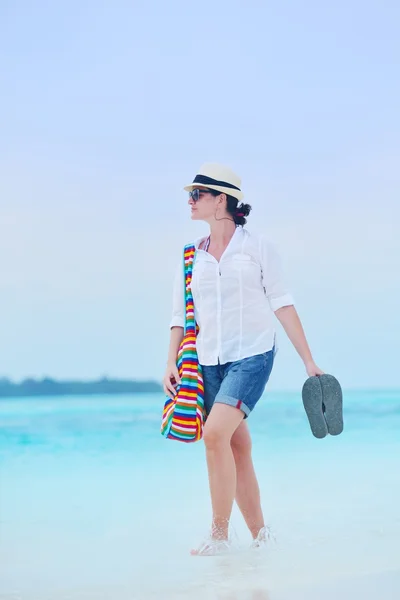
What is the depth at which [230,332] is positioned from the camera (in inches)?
133

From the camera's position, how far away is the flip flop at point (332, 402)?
3.27m

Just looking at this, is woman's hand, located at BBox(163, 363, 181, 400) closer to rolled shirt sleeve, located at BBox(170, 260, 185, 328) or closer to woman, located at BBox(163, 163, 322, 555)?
woman, located at BBox(163, 163, 322, 555)

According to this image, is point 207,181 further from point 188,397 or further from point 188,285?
point 188,397

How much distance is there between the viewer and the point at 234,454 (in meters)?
3.46

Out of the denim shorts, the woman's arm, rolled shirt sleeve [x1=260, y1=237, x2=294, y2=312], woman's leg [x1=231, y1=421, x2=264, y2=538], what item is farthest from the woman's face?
woman's leg [x1=231, y1=421, x2=264, y2=538]

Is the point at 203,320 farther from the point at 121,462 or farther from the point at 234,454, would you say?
the point at 121,462

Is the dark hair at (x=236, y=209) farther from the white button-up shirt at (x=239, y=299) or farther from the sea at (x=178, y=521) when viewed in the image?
the sea at (x=178, y=521)

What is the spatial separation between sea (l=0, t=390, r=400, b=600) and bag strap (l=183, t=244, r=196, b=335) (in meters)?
0.84

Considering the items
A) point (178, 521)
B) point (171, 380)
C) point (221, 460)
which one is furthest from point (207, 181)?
point (178, 521)

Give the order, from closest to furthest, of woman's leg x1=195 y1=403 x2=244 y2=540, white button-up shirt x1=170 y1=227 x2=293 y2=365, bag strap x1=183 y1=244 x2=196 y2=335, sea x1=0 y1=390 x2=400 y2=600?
1. sea x1=0 y1=390 x2=400 y2=600
2. woman's leg x1=195 y1=403 x2=244 y2=540
3. white button-up shirt x1=170 y1=227 x2=293 y2=365
4. bag strap x1=183 y1=244 x2=196 y2=335

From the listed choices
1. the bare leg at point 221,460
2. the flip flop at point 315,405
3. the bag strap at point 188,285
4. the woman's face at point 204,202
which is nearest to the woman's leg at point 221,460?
the bare leg at point 221,460

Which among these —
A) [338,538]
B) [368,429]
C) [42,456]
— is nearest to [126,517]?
[338,538]

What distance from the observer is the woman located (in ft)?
10.8

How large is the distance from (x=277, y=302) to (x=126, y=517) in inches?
71.9
